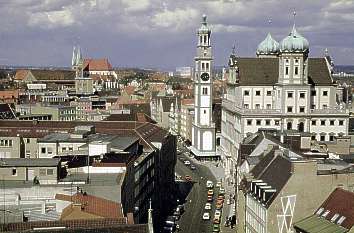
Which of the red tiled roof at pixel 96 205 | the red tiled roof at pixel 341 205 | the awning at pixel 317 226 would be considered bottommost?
the awning at pixel 317 226

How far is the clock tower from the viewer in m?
162

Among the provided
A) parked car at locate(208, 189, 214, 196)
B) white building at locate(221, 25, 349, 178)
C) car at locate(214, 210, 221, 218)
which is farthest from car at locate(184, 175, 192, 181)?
car at locate(214, 210, 221, 218)

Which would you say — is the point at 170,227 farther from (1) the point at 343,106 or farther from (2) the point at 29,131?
(1) the point at 343,106

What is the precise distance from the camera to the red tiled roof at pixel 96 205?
183 feet

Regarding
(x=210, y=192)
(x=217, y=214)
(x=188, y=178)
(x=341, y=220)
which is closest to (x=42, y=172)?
(x=341, y=220)

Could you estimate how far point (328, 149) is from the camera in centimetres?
9831

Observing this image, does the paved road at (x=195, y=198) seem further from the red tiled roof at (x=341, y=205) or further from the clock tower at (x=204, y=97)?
the red tiled roof at (x=341, y=205)

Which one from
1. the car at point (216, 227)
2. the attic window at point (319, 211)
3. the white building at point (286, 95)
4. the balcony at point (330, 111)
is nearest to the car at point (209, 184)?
the white building at point (286, 95)

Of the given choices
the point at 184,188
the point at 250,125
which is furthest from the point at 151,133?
the point at 250,125

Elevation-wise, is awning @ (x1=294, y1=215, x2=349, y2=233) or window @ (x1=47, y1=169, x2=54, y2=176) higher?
window @ (x1=47, y1=169, x2=54, y2=176)

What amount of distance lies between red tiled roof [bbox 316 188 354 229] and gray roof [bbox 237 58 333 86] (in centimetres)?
7289

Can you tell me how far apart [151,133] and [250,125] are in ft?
90.8

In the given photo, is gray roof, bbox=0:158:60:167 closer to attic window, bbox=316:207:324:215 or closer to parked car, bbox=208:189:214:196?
attic window, bbox=316:207:324:215

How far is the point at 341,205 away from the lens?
2466 inches
